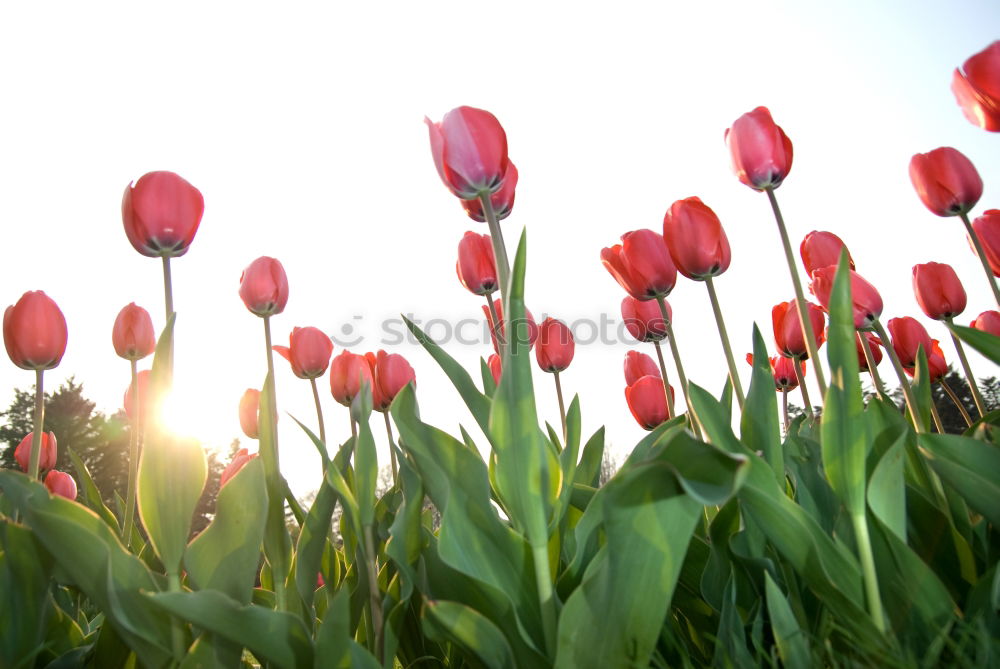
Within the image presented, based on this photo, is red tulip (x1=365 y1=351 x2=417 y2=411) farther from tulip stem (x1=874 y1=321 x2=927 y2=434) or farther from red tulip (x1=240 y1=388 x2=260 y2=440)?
tulip stem (x1=874 y1=321 x2=927 y2=434)

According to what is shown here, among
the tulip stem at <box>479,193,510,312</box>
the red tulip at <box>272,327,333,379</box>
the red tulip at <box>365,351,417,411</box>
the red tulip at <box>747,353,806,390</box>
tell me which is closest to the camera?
the tulip stem at <box>479,193,510,312</box>

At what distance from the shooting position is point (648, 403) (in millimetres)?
2914

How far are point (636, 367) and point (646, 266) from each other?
1170 millimetres

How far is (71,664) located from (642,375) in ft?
8.00

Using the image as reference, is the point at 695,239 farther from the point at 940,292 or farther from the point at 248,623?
the point at 248,623

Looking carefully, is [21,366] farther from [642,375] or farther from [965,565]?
[965,565]

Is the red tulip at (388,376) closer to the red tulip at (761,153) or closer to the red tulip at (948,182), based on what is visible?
the red tulip at (761,153)

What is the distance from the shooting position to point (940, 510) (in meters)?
1.57

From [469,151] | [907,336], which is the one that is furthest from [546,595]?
[907,336]

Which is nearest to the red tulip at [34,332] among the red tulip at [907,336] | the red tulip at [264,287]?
the red tulip at [264,287]

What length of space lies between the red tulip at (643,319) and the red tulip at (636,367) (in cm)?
47

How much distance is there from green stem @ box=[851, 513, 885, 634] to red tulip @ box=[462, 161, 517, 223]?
4.10 ft

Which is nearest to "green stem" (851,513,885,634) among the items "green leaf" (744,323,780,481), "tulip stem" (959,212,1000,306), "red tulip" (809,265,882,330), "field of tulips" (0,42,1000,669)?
"field of tulips" (0,42,1000,669)

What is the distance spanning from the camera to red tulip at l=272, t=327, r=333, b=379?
2711 mm
